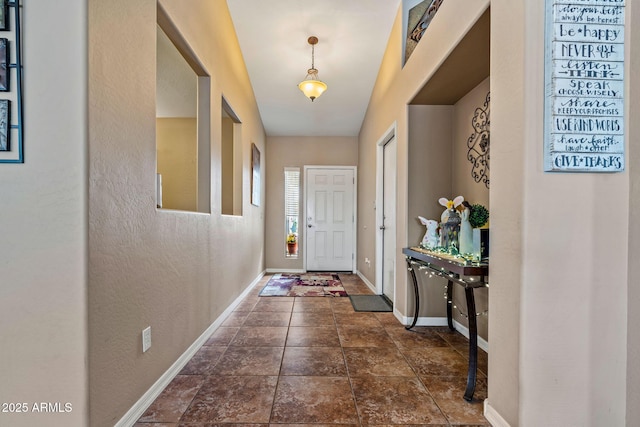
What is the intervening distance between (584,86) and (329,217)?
14.5ft

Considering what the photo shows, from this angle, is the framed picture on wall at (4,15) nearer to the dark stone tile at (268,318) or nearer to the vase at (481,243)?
the vase at (481,243)

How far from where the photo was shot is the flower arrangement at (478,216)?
1.97m

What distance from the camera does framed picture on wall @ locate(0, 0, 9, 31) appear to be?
114 centimetres

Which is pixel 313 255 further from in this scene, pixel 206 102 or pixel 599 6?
pixel 599 6

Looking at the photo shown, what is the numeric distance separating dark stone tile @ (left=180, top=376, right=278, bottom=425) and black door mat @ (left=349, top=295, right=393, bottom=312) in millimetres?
1696

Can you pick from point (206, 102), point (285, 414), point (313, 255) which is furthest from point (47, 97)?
point (313, 255)

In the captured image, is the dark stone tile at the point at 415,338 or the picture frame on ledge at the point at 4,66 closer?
the picture frame on ledge at the point at 4,66

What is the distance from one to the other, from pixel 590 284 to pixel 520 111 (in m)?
0.78

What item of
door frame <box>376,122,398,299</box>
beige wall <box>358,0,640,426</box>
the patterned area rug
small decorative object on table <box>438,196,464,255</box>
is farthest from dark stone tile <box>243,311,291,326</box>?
beige wall <box>358,0,640,426</box>

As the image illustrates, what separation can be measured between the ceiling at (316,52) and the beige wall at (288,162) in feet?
1.29

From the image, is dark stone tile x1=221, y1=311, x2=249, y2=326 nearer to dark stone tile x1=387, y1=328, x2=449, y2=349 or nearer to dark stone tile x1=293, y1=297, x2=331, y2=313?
dark stone tile x1=293, y1=297, x2=331, y2=313

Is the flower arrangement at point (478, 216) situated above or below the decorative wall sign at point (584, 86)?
below

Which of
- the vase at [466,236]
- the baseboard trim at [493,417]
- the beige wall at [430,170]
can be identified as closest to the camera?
the baseboard trim at [493,417]

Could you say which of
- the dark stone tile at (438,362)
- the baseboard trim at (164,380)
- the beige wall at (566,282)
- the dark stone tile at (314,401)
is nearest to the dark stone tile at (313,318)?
the baseboard trim at (164,380)
